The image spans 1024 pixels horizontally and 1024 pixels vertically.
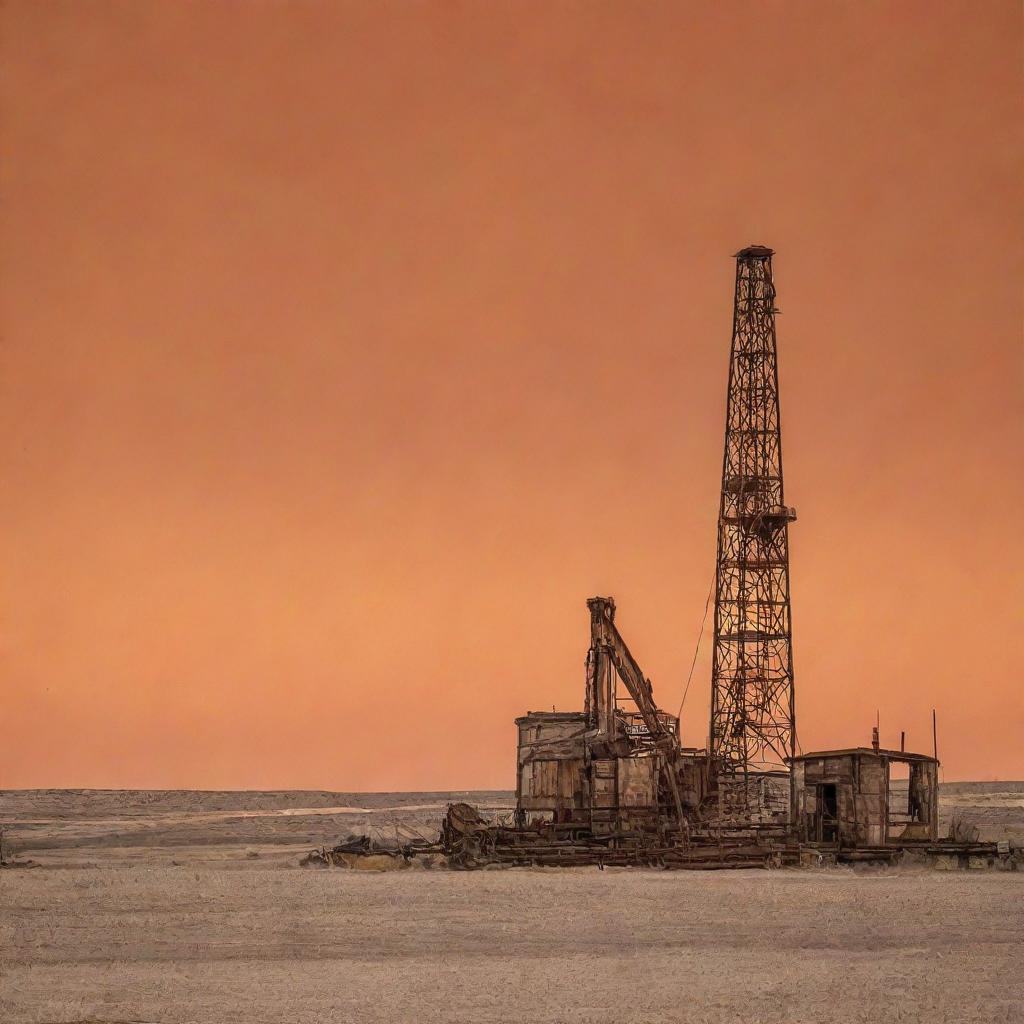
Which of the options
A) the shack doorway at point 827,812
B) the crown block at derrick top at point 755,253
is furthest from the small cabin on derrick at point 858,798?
the crown block at derrick top at point 755,253

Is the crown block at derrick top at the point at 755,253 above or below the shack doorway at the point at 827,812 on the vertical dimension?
above

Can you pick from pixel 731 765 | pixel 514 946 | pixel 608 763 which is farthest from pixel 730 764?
pixel 514 946

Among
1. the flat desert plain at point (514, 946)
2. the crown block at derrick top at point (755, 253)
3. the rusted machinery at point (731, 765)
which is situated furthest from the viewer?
the crown block at derrick top at point (755, 253)

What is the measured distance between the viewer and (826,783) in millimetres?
39906

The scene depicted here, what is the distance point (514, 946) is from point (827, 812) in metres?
19.2

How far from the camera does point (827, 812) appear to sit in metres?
39.9

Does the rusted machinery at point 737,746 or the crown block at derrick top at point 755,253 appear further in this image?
the crown block at derrick top at point 755,253

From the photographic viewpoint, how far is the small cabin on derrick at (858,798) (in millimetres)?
38688

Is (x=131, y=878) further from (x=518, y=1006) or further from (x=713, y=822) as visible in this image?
(x=518, y=1006)

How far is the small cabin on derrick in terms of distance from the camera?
38.7 m

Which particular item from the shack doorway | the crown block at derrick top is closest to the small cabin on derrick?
the shack doorway

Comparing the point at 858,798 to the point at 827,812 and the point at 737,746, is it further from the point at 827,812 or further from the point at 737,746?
the point at 737,746

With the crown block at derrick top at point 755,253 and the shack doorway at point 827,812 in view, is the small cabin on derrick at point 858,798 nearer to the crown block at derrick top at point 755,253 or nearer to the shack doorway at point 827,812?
the shack doorway at point 827,812

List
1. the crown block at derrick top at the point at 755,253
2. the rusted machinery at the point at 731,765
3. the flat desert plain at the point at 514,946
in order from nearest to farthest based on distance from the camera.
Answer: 1. the flat desert plain at the point at 514,946
2. the rusted machinery at the point at 731,765
3. the crown block at derrick top at the point at 755,253
